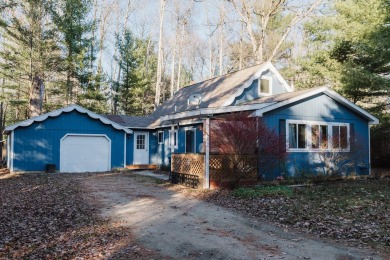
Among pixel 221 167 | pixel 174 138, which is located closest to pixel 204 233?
pixel 221 167

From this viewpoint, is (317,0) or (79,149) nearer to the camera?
(79,149)

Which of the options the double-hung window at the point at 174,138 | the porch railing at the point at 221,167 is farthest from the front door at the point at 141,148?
the porch railing at the point at 221,167

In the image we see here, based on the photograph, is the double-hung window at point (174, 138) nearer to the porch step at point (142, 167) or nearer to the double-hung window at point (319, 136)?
the porch step at point (142, 167)

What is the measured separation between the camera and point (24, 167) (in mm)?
18156

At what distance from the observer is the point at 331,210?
884cm

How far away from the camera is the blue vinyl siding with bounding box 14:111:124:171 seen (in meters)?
18.1

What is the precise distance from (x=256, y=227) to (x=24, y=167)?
15.1 metres

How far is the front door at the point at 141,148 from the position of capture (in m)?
22.0

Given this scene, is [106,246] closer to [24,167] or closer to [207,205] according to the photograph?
[207,205]

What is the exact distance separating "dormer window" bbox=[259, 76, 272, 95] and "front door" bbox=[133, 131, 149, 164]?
8.15 metres

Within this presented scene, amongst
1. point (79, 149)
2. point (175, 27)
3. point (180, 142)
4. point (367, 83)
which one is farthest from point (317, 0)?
point (79, 149)

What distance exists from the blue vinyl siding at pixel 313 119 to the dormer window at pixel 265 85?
4137mm

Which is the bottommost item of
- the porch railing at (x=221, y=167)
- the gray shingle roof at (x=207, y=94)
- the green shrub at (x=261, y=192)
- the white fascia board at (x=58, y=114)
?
the green shrub at (x=261, y=192)

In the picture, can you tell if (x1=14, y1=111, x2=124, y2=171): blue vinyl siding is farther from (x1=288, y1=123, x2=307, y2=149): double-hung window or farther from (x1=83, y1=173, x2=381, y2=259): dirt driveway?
(x1=288, y1=123, x2=307, y2=149): double-hung window
